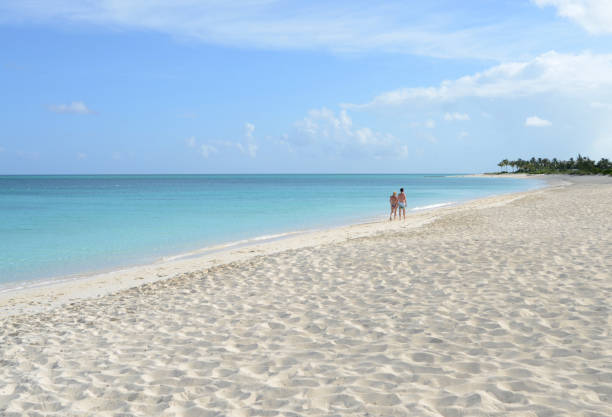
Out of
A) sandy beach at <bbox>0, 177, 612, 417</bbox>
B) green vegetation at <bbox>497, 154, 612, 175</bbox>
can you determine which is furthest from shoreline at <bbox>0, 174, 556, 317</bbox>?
green vegetation at <bbox>497, 154, 612, 175</bbox>

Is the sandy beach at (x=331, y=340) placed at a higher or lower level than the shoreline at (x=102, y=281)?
higher

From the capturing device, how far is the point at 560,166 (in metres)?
167

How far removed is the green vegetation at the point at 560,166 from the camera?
133750 mm

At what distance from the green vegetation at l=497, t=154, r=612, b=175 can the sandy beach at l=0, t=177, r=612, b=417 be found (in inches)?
5580

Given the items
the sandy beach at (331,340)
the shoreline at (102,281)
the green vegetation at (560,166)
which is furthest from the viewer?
the green vegetation at (560,166)

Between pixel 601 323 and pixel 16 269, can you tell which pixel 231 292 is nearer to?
pixel 601 323

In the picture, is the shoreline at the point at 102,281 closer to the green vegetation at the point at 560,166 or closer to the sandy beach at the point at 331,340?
the sandy beach at the point at 331,340

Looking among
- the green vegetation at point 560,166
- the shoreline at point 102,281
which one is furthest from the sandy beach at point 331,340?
the green vegetation at point 560,166

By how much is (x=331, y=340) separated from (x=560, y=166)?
18617 centimetres

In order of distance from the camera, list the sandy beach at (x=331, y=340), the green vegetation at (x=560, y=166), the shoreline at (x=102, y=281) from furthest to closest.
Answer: the green vegetation at (x=560, y=166)
the shoreline at (x=102, y=281)
the sandy beach at (x=331, y=340)

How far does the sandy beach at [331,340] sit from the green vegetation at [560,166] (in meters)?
142

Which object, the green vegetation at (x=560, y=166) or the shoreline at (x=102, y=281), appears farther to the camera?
the green vegetation at (x=560, y=166)

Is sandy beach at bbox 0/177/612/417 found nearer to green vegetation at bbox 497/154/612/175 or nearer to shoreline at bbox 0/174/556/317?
shoreline at bbox 0/174/556/317

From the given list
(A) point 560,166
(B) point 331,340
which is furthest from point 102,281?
(A) point 560,166
